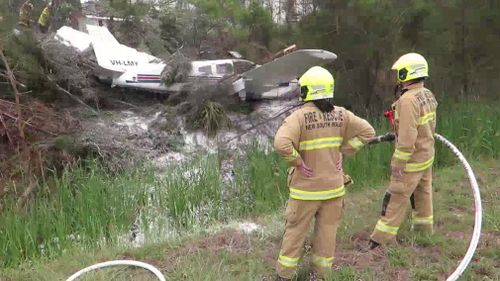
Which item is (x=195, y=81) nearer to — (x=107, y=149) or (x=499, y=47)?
(x=107, y=149)

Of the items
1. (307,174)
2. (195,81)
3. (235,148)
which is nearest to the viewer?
(307,174)

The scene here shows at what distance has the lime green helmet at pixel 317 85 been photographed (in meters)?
3.63

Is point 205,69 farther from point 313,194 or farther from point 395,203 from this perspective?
point 313,194

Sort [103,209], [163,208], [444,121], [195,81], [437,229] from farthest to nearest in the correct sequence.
Result: [195,81] < [444,121] < [163,208] < [103,209] < [437,229]

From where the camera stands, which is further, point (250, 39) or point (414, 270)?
point (250, 39)

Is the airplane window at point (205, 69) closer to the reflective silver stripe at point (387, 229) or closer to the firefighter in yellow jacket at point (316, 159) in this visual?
the reflective silver stripe at point (387, 229)

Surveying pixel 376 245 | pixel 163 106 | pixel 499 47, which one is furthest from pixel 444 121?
pixel 163 106

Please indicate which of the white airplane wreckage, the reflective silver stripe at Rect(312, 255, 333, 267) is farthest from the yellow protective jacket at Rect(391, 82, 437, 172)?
the white airplane wreckage

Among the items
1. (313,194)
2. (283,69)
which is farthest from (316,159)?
(283,69)

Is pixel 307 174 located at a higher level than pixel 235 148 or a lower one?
higher

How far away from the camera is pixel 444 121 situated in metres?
8.21

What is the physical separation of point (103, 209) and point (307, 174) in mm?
3424

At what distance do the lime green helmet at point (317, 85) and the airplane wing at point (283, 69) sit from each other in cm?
696

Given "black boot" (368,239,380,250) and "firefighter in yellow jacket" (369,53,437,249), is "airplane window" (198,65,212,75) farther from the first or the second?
"black boot" (368,239,380,250)
